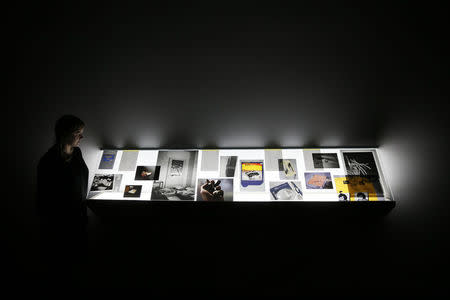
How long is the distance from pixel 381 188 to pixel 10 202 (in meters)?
4.11

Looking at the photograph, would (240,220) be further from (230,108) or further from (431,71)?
(431,71)

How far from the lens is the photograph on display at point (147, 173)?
88.0 inches

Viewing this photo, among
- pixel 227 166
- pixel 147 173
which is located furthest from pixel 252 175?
pixel 147 173

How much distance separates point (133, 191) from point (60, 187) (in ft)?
2.37

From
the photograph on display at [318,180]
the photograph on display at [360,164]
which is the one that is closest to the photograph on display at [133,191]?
the photograph on display at [318,180]

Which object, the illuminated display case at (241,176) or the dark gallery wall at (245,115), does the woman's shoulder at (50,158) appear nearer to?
the dark gallery wall at (245,115)

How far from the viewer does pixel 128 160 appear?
7.61ft

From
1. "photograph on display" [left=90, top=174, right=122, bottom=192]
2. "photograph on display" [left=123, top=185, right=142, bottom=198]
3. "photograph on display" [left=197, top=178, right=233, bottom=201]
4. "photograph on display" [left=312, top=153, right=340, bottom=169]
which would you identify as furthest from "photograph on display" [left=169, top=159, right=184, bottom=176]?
"photograph on display" [left=312, top=153, right=340, bottom=169]

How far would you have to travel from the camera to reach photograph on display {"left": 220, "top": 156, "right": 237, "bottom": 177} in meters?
2.19

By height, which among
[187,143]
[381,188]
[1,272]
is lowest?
[1,272]

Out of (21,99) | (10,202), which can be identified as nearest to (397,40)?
(21,99)

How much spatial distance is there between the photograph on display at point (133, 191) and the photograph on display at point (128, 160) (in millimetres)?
230

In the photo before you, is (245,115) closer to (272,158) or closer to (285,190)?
(272,158)

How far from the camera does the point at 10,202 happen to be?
6.45 feet
